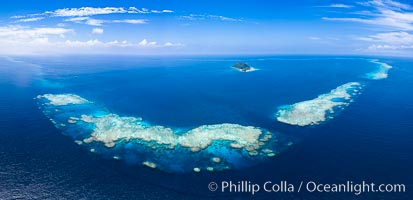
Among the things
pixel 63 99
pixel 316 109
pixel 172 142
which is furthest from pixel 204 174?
pixel 63 99

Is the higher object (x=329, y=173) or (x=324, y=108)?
(x=324, y=108)

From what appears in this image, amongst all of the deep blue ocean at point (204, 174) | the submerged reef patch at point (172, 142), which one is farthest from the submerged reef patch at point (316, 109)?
the submerged reef patch at point (172, 142)

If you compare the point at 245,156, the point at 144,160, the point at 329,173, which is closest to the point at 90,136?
Answer: the point at 144,160

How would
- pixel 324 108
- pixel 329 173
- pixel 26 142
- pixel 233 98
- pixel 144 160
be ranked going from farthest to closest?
pixel 233 98 < pixel 324 108 < pixel 26 142 < pixel 144 160 < pixel 329 173

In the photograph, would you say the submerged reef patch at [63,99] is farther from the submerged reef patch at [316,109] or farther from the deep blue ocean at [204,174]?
the submerged reef patch at [316,109]

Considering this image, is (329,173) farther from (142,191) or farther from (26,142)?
(26,142)

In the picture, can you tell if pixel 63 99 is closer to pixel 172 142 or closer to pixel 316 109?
pixel 172 142
